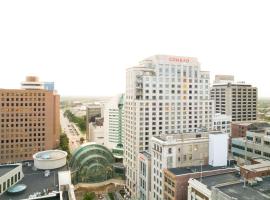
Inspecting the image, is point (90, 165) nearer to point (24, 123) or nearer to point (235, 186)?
point (24, 123)

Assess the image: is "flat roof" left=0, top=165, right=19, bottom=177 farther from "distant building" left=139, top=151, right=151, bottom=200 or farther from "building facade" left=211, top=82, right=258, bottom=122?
"building facade" left=211, top=82, right=258, bottom=122

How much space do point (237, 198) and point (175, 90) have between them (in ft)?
215

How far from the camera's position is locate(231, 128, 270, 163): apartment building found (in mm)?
83125

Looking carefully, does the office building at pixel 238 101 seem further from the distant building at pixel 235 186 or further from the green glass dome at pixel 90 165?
the distant building at pixel 235 186

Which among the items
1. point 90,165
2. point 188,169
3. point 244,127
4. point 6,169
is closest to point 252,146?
point 188,169

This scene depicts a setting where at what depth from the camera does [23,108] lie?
4751 inches

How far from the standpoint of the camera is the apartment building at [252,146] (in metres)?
83.1

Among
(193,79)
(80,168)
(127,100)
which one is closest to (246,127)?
(193,79)

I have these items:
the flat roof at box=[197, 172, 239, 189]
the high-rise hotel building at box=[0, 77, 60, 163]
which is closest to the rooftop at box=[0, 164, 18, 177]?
the flat roof at box=[197, 172, 239, 189]

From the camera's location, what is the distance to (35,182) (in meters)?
62.2

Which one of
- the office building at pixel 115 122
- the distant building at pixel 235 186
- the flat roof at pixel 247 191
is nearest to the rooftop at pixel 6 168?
the distant building at pixel 235 186

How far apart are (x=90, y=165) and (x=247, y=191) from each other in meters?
76.9

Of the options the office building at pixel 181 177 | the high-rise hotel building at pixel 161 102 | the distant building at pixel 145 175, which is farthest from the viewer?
the high-rise hotel building at pixel 161 102

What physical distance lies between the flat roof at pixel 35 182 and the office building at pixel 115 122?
8227 centimetres
